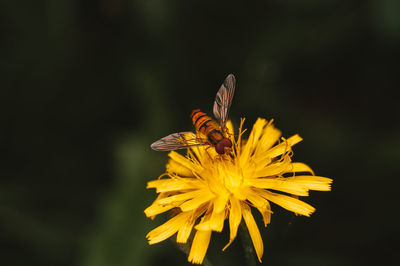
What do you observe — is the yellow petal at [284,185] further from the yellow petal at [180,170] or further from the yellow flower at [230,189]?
the yellow petal at [180,170]

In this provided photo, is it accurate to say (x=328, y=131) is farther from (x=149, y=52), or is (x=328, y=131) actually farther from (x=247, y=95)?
(x=149, y=52)


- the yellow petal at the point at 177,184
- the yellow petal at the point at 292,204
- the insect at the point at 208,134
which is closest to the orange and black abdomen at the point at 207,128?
the insect at the point at 208,134

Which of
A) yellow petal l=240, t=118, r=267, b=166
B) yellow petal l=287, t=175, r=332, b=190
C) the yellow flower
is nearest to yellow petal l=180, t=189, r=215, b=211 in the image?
the yellow flower

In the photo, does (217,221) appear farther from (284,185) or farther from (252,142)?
(252,142)

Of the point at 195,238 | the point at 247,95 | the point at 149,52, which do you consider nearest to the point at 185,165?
the point at 195,238

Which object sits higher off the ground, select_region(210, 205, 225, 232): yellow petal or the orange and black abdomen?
the orange and black abdomen

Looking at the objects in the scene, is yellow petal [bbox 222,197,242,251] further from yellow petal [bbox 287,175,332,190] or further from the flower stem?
yellow petal [bbox 287,175,332,190]
